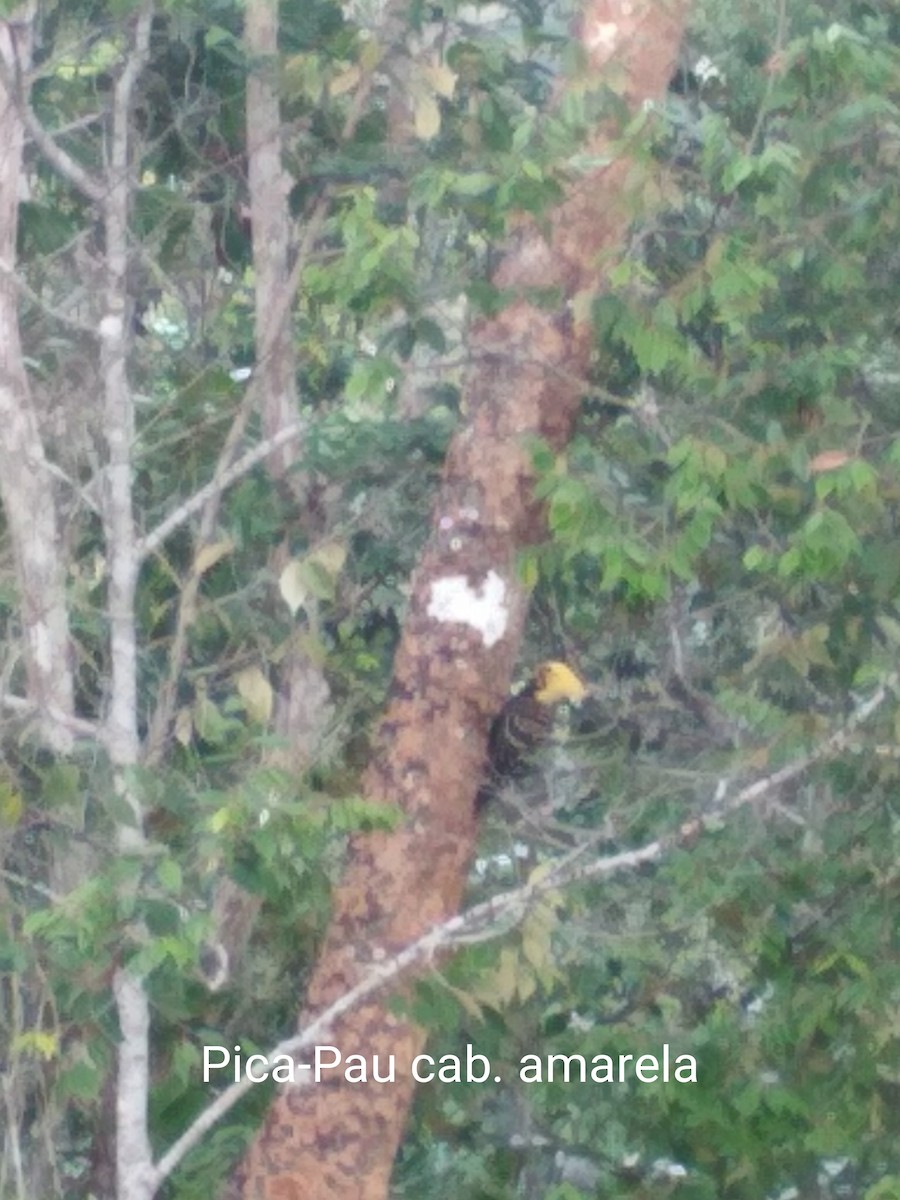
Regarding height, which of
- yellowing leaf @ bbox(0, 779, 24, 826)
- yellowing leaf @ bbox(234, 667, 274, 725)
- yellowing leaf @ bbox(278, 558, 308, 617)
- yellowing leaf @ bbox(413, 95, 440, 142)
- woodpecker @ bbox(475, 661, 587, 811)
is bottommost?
woodpecker @ bbox(475, 661, 587, 811)

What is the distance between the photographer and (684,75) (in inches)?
167

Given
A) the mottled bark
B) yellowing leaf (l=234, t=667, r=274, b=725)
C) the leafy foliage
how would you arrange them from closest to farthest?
the leafy foliage < yellowing leaf (l=234, t=667, r=274, b=725) < the mottled bark

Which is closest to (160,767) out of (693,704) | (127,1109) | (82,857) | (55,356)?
(82,857)

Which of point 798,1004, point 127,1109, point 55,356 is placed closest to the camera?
point 127,1109

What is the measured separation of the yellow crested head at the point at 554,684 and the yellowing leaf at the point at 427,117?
1060mm

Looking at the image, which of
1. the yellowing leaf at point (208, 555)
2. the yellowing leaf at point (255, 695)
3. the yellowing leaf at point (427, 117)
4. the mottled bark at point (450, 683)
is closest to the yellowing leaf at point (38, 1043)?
the mottled bark at point (450, 683)

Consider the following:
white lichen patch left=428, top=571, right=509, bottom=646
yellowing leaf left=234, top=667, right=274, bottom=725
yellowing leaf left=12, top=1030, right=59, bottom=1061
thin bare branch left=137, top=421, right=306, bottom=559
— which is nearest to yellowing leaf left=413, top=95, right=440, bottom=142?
thin bare branch left=137, top=421, right=306, bottom=559

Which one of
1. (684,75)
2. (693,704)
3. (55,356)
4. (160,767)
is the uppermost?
(684,75)

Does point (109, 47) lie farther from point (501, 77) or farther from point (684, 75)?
point (684, 75)

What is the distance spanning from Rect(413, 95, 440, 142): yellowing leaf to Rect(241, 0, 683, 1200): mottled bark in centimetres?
27

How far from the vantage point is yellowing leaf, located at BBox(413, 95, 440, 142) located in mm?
3631

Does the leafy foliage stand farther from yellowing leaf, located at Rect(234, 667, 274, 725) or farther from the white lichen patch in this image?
the white lichen patch

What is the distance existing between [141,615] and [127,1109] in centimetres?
98

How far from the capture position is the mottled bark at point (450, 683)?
148 inches
